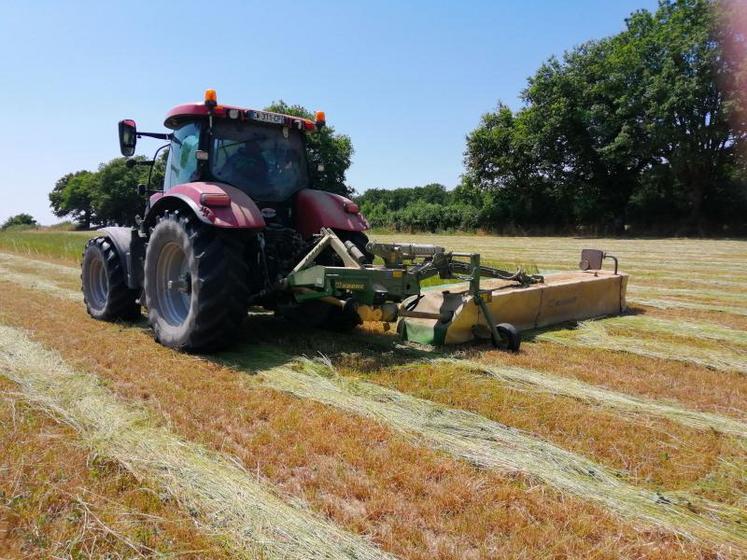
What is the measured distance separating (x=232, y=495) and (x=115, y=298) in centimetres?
437

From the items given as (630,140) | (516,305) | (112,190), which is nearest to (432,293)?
(516,305)

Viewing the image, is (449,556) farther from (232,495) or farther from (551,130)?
(551,130)

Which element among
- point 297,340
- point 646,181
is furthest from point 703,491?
point 646,181

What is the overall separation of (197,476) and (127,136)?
4053 mm

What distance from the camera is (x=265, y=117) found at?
525 cm

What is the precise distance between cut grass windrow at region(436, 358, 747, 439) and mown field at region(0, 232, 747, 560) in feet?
0.06

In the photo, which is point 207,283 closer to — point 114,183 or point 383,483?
point 383,483

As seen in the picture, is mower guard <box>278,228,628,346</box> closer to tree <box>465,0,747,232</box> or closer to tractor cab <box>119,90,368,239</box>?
tractor cab <box>119,90,368,239</box>

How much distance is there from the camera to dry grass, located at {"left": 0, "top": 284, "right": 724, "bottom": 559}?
1956mm

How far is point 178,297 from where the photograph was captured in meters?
5.16

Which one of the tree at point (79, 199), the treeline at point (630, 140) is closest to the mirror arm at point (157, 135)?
the treeline at point (630, 140)

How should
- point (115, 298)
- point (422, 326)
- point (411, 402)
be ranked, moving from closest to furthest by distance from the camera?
point (411, 402) < point (422, 326) < point (115, 298)

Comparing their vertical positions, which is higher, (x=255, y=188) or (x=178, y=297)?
(x=255, y=188)

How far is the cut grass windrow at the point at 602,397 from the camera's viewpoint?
3.09 metres
